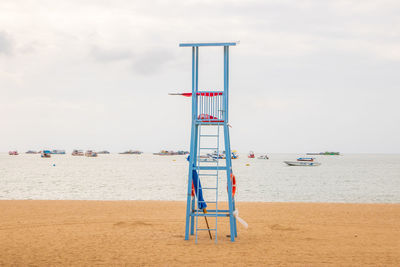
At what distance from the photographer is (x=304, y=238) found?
12414mm

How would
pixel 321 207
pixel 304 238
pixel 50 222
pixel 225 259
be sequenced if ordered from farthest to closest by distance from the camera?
pixel 321 207, pixel 50 222, pixel 304 238, pixel 225 259

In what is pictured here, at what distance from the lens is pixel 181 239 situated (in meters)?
12.1

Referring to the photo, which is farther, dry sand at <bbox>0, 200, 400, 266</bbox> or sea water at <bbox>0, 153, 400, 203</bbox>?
sea water at <bbox>0, 153, 400, 203</bbox>

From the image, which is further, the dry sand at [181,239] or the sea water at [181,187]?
the sea water at [181,187]

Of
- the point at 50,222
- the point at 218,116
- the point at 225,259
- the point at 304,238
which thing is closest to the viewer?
the point at 225,259

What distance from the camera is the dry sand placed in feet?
31.7

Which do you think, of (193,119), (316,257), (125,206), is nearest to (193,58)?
(193,119)

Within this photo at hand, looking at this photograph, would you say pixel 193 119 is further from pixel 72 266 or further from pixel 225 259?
pixel 72 266

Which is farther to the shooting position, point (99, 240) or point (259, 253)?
point (99, 240)

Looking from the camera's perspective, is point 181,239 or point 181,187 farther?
point 181,187

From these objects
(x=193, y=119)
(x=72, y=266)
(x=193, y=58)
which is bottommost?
(x=72, y=266)

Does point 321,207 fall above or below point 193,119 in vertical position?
below

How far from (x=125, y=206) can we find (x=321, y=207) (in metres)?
9.93

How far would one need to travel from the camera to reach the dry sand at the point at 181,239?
9672 millimetres
